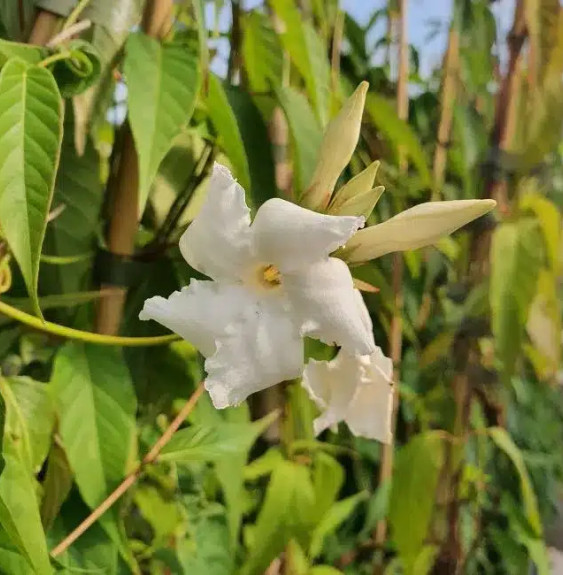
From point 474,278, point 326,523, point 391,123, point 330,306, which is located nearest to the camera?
point 330,306

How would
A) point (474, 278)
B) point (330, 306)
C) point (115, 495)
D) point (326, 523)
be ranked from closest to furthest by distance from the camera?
point (330, 306) → point (115, 495) → point (326, 523) → point (474, 278)

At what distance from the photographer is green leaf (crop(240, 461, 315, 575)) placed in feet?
1.42

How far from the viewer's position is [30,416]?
0.28m

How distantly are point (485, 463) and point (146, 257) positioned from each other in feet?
1.75

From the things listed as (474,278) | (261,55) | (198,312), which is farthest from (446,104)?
(198,312)

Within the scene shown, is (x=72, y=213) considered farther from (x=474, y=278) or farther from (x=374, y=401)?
(x=474, y=278)

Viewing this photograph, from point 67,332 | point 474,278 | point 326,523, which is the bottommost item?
point 326,523

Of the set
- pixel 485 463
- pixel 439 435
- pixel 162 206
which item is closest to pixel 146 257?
pixel 162 206

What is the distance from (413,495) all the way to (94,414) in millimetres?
345

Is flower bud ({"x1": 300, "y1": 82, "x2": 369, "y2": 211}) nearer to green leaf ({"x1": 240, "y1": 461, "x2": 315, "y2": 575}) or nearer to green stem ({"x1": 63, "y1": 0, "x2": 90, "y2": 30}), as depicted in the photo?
green stem ({"x1": 63, "y1": 0, "x2": 90, "y2": 30})

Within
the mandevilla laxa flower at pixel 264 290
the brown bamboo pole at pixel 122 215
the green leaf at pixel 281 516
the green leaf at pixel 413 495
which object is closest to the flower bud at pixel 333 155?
the mandevilla laxa flower at pixel 264 290

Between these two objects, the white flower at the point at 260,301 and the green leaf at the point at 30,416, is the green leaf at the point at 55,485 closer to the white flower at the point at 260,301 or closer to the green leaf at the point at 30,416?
the green leaf at the point at 30,416

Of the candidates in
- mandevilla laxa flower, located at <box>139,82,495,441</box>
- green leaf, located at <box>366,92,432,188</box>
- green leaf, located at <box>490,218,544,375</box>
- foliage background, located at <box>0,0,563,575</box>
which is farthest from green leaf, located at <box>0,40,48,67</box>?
green leaf, located at <box>490,218,544,375</box>

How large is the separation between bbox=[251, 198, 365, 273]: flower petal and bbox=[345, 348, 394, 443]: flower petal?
10 centimetres
